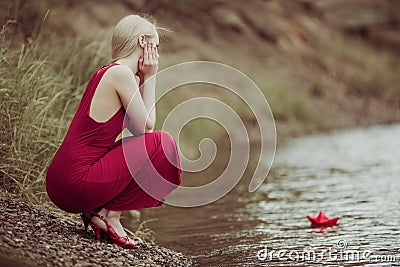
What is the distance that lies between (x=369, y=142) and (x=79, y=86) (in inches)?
211

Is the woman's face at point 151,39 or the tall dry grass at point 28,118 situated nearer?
the woman's face at point 151,39

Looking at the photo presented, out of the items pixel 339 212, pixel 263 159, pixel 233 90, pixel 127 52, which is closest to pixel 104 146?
pixel 127 52

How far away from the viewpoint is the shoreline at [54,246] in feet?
7.77

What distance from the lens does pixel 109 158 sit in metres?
2.84

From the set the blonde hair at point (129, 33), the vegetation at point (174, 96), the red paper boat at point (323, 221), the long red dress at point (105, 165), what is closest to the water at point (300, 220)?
the red paper boat at point (323, 221)

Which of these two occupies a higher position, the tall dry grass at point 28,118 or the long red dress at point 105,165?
the tall dry grass at point 28,118

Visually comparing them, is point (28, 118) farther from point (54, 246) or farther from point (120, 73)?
point (54, 246)

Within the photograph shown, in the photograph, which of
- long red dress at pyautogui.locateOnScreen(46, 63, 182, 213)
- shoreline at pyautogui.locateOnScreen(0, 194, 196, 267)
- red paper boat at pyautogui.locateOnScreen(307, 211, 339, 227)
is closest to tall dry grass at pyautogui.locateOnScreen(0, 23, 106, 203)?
shoreline at pyautogui.locateOnScreen(0, 194, 196, 267)

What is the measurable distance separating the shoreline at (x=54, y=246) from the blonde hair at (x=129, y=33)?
2.47 ft

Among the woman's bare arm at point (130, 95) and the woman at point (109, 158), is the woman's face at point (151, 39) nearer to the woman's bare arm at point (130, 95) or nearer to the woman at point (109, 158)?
the woman at point (109, 158)

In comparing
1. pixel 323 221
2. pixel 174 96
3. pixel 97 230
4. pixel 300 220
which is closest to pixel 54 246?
pixel 97 230

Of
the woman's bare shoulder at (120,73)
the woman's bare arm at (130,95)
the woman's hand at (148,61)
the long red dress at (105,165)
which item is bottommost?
the long red dress at (105,165)

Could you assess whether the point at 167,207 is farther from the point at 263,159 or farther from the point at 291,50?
the point at 291,50

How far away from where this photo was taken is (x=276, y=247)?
3.21 m
